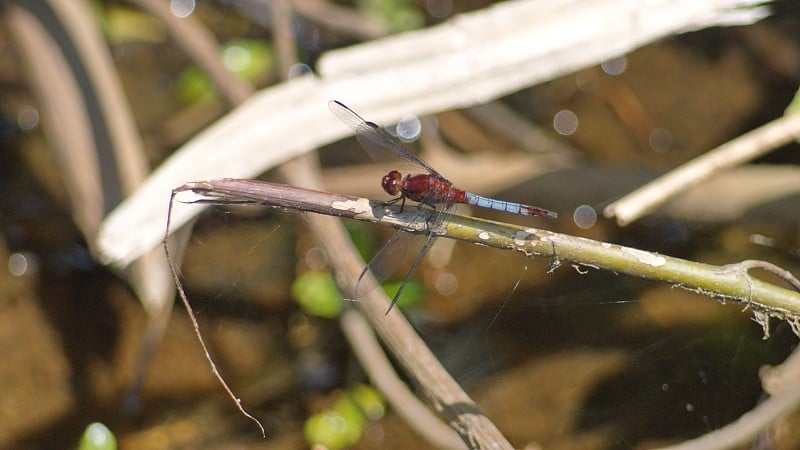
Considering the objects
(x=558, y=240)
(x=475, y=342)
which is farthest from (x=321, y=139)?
(x=558, y=240)

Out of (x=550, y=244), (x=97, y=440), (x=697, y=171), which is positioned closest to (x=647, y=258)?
(x=550, y=244)

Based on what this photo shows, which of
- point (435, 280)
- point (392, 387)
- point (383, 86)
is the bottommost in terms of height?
point (392, 387)

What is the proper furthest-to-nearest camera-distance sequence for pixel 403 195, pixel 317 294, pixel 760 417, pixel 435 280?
pixel 435 280, pixel 317 294, pixel 760 417, pixel 403 195

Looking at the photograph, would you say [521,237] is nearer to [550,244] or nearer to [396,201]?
[550,244]

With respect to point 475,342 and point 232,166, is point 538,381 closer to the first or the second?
point 475,342

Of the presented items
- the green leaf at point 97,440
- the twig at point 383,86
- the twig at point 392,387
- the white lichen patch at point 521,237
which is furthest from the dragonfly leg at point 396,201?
the green leaf at point 97,440

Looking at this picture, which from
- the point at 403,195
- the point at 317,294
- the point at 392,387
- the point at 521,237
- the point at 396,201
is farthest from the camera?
the point at 317,294

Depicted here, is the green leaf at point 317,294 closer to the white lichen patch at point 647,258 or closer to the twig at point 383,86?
the twig at point 383,86
